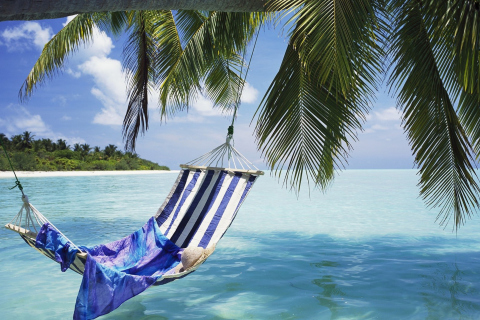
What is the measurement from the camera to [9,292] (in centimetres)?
308

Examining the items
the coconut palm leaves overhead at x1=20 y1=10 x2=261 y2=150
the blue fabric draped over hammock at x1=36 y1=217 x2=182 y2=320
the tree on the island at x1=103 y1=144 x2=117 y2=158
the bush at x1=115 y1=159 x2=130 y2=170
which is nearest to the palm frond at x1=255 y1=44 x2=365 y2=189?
the blue fabric draped over hammock at x1=36 y1=217 x2=182 y2=320

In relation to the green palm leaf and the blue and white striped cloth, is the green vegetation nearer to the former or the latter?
the green palm leaf

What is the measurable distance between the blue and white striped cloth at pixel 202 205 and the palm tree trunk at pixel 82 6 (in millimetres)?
1134

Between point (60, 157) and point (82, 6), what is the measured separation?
22.8 meters

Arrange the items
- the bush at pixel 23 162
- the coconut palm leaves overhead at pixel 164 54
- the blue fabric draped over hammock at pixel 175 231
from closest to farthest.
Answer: the blue fabric draped over hammock at pixel 175 231
the coconut palm leaves overhead at pixel 164 54
the bush at pixel 23 162

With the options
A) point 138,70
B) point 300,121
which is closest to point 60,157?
point 138,70

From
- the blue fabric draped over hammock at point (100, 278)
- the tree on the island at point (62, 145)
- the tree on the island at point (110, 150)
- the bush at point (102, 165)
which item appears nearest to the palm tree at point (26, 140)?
the tree on the island at point (62, 145)

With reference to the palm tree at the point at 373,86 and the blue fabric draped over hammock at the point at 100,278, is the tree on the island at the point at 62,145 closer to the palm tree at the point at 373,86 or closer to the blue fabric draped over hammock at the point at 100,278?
the palm tree at the point at 373,86

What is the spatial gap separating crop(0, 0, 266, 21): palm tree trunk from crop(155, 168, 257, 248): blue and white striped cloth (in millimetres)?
1134

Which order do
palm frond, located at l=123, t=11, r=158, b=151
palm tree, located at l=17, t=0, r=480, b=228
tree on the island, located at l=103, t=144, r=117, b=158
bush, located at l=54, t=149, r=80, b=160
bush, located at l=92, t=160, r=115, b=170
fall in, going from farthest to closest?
tree on the island, located at l=103, t=144, r=117, b=158, bush, located at l=54, t=149, r=80, b=160, bush, located at l=92, t=160, r=115, b=170, palm frond, located at l=123, t=11, r=158, b=151, palm tree, located at l=17, t=0, r=480, b=228

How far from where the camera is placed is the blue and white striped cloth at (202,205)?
286cm

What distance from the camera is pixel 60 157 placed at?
23.0 meters

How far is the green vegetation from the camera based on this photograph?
63.5ft

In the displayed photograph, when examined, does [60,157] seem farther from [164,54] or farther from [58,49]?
[164,54]
